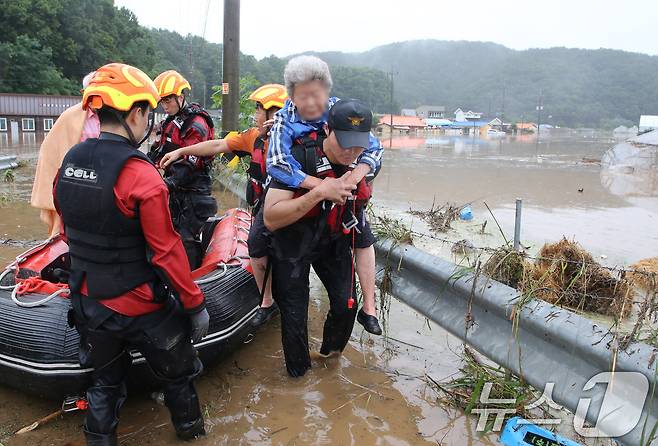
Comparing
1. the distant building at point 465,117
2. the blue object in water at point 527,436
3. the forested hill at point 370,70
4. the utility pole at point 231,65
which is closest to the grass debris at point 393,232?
the blue object in water at point 527,436

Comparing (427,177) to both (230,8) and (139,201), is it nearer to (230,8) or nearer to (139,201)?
(230,8)

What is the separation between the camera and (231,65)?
9.47 meters

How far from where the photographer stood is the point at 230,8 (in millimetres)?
9250

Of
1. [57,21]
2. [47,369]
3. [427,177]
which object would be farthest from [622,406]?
[57,21]

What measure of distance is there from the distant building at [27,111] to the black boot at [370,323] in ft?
121

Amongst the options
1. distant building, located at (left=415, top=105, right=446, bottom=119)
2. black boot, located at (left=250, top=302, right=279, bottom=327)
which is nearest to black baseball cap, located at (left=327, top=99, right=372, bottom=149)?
black boot, located at (left=250, top=302, right=279, bottom=327)

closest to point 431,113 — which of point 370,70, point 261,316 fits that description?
point 370,70

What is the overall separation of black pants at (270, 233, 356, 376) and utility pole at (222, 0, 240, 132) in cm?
709

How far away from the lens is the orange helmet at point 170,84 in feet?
14.4

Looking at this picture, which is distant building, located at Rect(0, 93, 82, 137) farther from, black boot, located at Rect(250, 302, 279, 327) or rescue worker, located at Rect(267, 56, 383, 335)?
rescue worker, located at Rect(267, 56, 383, 335)

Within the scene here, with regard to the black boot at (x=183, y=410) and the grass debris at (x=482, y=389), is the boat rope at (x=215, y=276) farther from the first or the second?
the grass debris at (x=482, y=389)

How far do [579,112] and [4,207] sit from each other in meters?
143

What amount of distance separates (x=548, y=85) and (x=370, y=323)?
170 m

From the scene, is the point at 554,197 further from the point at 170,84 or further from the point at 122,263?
the point at 122,263
